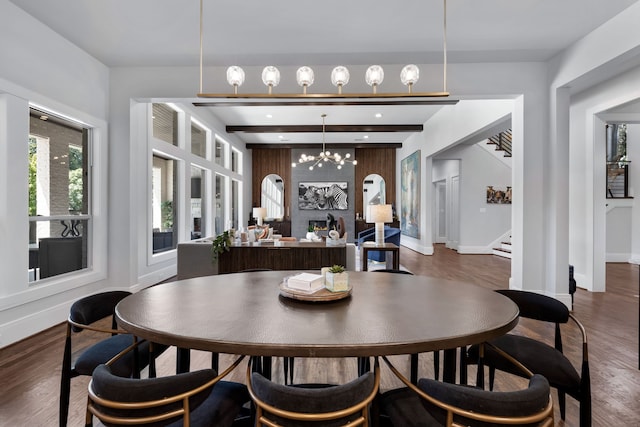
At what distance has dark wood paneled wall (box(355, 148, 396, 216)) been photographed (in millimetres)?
10805

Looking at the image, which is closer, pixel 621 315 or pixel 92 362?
pixel 92 362

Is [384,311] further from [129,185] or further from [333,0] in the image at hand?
[129,185]

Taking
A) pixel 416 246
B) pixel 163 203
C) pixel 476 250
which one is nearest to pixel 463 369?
pixel 163 203

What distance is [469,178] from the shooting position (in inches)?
347

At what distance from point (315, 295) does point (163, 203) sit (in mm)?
4972

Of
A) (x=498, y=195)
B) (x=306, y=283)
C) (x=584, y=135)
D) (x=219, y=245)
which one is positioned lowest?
(x=219, y=245)

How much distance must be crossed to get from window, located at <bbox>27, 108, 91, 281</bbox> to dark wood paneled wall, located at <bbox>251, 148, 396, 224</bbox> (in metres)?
6.91

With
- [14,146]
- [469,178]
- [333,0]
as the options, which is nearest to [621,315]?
[333,0]

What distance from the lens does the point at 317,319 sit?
1.30 metres

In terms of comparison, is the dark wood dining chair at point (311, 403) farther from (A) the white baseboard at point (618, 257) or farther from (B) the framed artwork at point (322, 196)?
(B) the framed artwork at point (322, 196)

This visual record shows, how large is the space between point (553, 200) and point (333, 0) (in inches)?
135

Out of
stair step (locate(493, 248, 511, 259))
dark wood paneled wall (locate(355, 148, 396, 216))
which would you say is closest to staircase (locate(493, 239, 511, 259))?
stair step (locate(493, 248, 511, 259))

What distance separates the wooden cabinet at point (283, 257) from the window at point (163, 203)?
1654 mm

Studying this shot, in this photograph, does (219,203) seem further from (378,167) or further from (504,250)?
(504,250)
